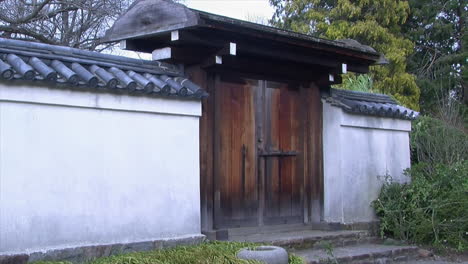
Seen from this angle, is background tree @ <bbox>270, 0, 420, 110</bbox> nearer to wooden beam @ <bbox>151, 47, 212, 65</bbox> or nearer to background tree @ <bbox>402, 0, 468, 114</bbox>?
background tree @ <bbox>402, 0, 468, 114</bbox>

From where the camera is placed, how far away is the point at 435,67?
24.0 metres

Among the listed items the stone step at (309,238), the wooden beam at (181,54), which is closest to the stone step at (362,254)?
the stone step at (309,238)

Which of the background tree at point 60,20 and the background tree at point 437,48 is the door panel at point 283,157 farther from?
the background tree at point 437,48

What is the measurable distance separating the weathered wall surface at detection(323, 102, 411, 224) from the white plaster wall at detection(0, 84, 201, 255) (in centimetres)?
279

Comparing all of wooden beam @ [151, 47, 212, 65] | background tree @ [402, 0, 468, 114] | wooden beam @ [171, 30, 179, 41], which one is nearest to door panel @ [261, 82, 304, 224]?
wooden beam @ [151, 47, 212, 65]

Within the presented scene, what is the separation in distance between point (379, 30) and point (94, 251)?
659 inches

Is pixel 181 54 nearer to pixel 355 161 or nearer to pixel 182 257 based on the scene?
pixel 182 257

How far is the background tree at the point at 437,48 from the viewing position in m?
23.4

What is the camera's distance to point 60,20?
719 inches

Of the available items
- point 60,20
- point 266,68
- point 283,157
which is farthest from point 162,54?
point 60,20

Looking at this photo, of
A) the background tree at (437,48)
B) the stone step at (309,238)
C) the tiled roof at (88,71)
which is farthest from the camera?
the background tree at (437,48)

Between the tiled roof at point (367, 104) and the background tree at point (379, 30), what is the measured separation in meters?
10.1

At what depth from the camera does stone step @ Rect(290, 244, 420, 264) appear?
7465mm

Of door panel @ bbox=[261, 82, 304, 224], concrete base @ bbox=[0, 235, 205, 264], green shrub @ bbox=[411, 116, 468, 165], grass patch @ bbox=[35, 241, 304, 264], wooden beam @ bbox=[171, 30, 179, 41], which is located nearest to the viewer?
concrete base @ bbox=[0, 235, 205, 264]
